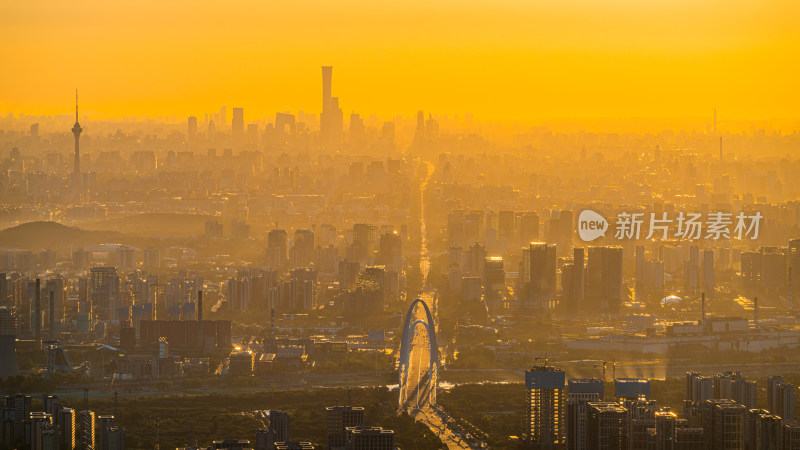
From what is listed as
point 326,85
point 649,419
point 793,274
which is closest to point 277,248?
point 326,85

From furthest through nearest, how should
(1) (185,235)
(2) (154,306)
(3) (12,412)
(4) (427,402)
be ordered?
(1) (185,235), (2) (154,306), (4) (427,402), (3) (12,412)

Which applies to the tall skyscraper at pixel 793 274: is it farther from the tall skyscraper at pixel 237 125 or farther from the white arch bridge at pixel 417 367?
the tall skyscraper at pixel 237 125

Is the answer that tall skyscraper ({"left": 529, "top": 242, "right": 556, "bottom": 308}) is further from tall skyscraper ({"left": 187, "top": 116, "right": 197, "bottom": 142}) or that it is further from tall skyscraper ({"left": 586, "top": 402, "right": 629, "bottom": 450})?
tall skyscraper ({"left": 187, "top": 116, "right": 197, "bottom": 142})

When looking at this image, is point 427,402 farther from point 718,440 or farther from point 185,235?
point 185,235

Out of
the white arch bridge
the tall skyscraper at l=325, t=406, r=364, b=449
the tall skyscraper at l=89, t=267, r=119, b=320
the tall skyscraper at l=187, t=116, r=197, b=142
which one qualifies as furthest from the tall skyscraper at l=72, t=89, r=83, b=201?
the tall skyscraper at l=325, t=406, r=364, b=449

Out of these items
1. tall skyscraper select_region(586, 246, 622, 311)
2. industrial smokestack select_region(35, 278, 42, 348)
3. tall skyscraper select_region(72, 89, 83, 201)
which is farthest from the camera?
tall skyscraper select_region(72, 89, 83, 201)

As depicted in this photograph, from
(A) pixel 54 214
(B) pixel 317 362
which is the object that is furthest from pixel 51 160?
(B) pixel 317 362

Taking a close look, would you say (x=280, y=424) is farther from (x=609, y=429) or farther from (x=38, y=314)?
(x=38, y=314)
